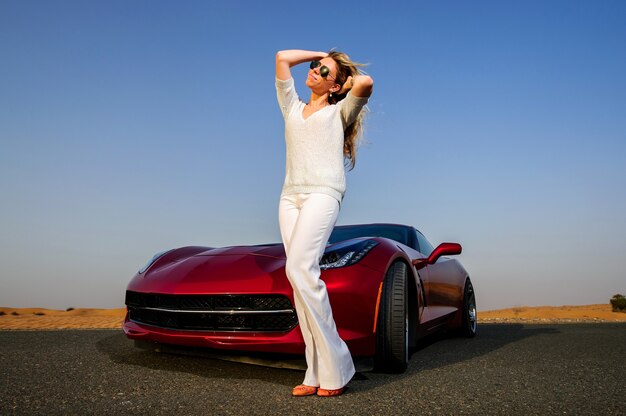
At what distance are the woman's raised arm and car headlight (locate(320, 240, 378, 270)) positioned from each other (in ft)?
3.81

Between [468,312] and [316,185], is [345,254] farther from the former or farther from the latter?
[468,312]

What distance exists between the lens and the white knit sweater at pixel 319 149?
2961 millimetres

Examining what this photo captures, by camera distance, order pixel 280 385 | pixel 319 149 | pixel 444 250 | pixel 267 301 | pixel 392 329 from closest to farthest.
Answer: pixel 319 149, pixel 280 385, pixel 267 301, pixel 392 329, pixel 444 250

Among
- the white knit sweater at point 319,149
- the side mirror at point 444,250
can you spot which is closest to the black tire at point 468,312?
the side mirror at point 444,250

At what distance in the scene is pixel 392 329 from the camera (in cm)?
338

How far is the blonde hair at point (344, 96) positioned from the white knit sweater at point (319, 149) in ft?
0.68

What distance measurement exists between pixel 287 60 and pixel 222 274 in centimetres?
140

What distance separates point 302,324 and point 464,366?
1.59 meters

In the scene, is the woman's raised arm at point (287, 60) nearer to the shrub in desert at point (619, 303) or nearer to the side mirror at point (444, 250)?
the side mirror at point (444, 250)

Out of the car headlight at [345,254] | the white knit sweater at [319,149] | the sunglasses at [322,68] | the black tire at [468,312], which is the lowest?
the black tire at [468,312]

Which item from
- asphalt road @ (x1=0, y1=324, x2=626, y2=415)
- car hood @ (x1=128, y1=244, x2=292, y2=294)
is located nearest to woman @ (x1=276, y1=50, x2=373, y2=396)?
asphalt road @ (x1=0, y1=324, x2=626, y2=415)

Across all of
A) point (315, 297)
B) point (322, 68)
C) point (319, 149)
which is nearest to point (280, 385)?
point (315, 297)

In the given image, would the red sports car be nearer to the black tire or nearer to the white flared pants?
the white flared pants

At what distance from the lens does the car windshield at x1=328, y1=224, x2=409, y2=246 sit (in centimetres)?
499
